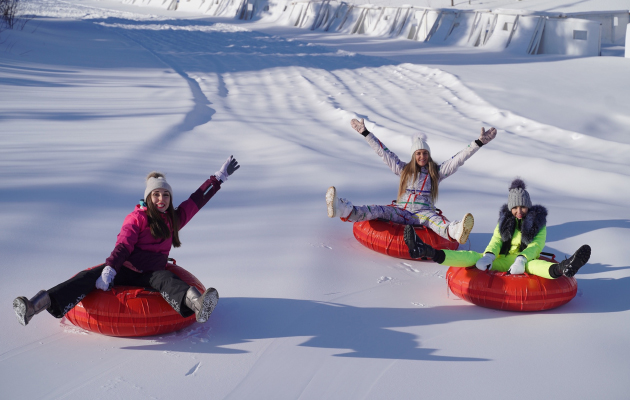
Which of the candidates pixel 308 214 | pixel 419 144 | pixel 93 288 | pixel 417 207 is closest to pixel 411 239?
pixel 417 207

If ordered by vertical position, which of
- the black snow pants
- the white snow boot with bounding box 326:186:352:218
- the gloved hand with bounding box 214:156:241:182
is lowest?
the black snow pants

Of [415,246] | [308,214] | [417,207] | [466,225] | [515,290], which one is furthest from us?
[308,214]

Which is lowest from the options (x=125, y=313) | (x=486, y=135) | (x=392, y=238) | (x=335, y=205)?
(x=125, y=313)

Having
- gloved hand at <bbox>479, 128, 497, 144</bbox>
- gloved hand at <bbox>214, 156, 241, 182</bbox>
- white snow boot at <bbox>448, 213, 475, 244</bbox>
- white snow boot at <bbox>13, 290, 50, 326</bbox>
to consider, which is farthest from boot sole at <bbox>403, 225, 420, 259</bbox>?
white snow boot at <bbox>13, 290, 50, 326</bbox>

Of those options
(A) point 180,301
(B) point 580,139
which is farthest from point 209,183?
(B) point 580,139

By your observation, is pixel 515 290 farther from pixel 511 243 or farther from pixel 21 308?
pixel 21 308

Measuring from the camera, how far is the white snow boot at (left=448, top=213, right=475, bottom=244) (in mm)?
4492

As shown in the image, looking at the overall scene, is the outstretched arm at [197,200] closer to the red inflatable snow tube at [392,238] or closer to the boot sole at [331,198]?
the boot sole at [331,198]

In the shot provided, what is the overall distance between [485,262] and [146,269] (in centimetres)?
213

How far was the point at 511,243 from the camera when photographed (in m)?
4.31

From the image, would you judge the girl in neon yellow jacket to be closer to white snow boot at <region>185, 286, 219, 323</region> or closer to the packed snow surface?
the packed snow surface

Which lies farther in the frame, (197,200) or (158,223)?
(197,200)

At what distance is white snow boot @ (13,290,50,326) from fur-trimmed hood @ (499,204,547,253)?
2850mm

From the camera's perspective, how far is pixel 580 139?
9336 mm
